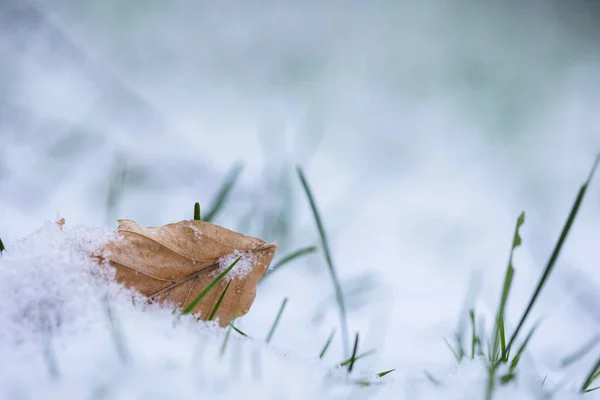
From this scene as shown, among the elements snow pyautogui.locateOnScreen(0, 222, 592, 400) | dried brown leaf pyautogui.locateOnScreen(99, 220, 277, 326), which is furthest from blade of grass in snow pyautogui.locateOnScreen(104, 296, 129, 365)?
dried brown leaf pyautogui.locateOnScreen(99, 220, 277, 326)

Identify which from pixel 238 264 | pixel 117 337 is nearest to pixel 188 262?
pixel 238 264

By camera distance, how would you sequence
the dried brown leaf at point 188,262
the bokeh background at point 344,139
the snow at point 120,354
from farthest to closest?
the bokeh background at point 344,139 → the dried brown leaf at point 188,262 → the snow at point 120,354

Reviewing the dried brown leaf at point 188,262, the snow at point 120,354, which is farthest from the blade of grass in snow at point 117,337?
the dried brown leaf at point 188,262

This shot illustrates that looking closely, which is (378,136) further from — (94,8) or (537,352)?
(94,8)

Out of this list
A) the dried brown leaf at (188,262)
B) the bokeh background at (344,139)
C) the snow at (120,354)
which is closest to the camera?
the snow at (120,354)

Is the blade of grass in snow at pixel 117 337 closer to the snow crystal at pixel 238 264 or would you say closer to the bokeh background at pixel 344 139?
the snow crystal at pixel 238 264

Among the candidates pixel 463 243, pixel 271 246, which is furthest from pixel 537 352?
pixel 271 246

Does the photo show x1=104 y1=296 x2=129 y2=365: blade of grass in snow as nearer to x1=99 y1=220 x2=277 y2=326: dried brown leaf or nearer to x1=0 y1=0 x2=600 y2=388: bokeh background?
x1=99 y1=220 x2=277 y2=326: dried brown leaf
